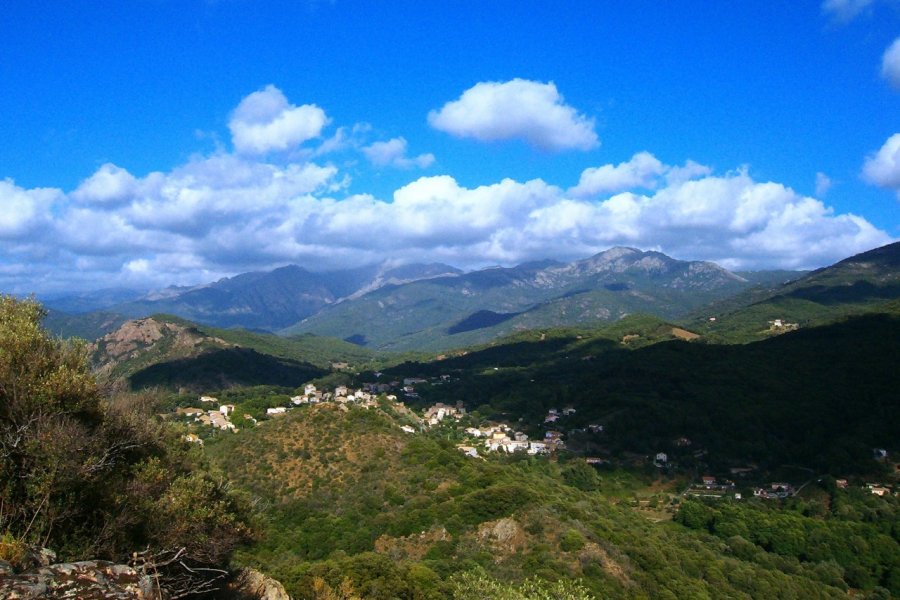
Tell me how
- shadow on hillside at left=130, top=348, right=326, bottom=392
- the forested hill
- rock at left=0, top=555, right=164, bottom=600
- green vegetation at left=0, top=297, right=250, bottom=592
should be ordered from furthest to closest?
Answer: shadow on hillside at left=130, top=348, right=326, bottom=392 → the forested hill → green vegetation at left=0, top=297, right=250, bottom=592 → rock at left=0, top=555, right=164, bottom=600

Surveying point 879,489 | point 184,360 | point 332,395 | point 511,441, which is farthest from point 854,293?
point 184,360

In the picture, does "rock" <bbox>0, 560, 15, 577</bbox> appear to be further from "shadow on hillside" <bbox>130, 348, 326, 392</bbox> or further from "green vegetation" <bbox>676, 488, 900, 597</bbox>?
"shadow on hillside" <bbox>130, 348, 326, 392</bbox>

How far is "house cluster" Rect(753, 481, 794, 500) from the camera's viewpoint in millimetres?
63656

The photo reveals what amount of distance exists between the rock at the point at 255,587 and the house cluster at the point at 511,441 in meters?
62.1

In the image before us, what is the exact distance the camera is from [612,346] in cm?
15100

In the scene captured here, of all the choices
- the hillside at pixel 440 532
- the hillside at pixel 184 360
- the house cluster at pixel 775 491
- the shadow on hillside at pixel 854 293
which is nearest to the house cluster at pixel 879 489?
the house cluster at pixel 775 491

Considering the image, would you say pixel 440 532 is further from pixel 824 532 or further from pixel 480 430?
pixel 480 430

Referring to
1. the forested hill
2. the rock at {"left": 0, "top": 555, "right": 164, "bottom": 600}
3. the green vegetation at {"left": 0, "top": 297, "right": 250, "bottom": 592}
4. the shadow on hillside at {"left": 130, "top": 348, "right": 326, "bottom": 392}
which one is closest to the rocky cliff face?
the shadow on hillside at {"left": 130, "top": 348, "right": 326, "bottom": 392}

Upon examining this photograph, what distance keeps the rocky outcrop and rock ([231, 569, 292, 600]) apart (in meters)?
5.36

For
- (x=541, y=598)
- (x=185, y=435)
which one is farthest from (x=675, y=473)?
(x=185, y=435)

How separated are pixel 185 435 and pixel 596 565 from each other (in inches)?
952

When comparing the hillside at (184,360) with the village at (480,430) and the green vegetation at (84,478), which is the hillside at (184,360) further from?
the green vegetation at (84,478)

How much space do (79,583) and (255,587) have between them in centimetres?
741

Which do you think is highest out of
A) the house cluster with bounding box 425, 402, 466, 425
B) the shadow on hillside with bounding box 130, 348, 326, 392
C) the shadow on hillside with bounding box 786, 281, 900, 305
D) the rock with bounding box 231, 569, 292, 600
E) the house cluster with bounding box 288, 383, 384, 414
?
the shadow on hillside with bounding box 786, 281, 900, 305
